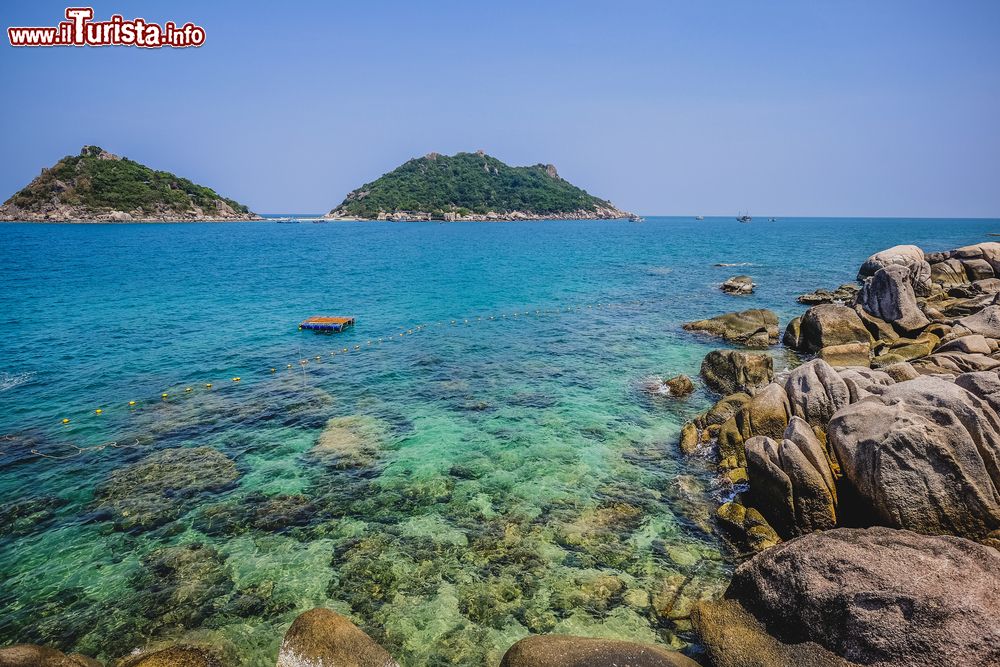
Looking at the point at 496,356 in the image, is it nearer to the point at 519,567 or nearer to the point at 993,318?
the point at 519,567

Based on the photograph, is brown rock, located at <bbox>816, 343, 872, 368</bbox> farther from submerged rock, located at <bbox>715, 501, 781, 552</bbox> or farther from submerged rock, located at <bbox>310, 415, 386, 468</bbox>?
submerged rock, located at <bbox>310, 415, 386, 468</bbox>

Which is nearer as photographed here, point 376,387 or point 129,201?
point 376,387

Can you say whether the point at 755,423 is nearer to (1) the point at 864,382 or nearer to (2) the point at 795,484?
(1) the point at 864,382

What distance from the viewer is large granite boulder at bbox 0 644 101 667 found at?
743 centimetres

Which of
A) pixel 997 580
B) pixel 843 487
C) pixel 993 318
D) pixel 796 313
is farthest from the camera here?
pixel 796 313

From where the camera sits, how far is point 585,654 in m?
8.32

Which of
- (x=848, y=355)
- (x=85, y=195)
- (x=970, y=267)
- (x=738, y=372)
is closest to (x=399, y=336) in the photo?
(x=738, y=372)

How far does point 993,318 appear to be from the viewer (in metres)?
22.6

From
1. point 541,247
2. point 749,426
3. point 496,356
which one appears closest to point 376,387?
point 496,356

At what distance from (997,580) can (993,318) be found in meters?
22.5

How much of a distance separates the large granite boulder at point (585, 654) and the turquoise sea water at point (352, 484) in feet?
5.53

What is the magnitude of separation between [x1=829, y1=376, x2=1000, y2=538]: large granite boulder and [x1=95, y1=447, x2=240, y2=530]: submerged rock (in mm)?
18741

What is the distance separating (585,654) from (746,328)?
29566mm

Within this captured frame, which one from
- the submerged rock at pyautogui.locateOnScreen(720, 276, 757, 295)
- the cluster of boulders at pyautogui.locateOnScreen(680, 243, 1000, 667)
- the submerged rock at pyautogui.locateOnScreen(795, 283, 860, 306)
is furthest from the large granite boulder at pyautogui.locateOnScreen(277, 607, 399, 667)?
the submerged rock at pyautogui.locateOnScreen(720, 276, 757, 295)
